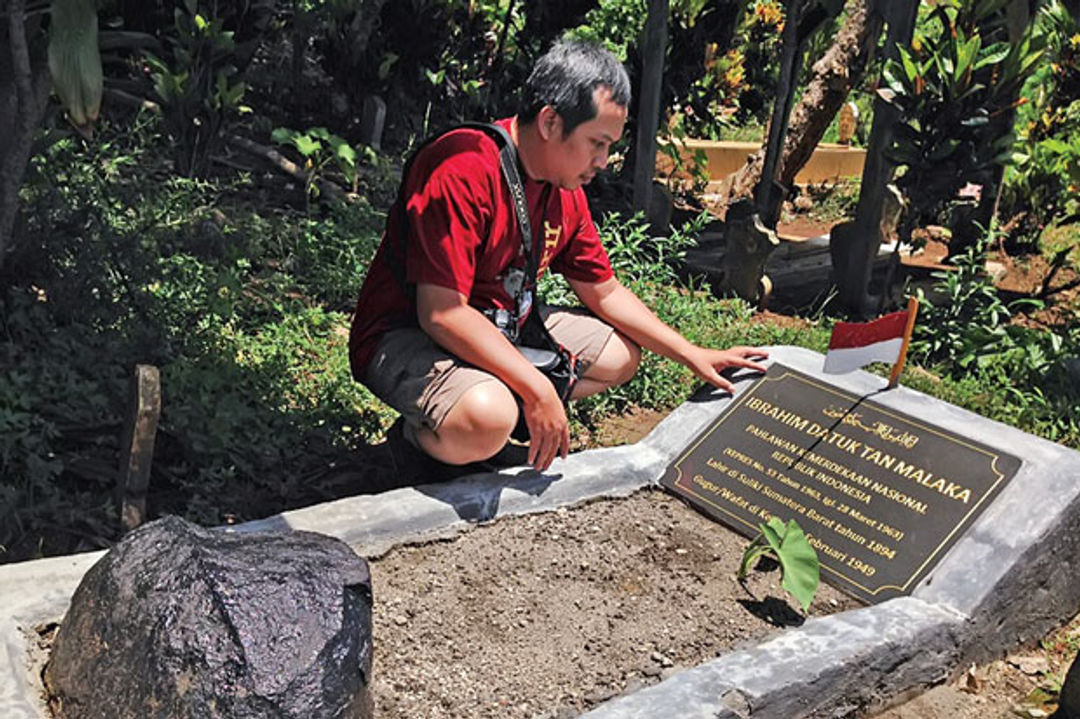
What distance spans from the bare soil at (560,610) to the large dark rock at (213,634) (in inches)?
18.0

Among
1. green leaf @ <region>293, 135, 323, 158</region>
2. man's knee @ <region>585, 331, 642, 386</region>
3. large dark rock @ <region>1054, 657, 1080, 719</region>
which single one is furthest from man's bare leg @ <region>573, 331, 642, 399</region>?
green leaf @ <region>293, 135, 323, 158</region>

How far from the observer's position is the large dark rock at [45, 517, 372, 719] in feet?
6.55

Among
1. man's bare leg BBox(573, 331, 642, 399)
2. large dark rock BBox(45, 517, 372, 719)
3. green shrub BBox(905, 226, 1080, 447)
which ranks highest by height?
large dark rock BBox(45, 517, 372, 719)

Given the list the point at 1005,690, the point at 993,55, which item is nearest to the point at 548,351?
the point at 1005,690

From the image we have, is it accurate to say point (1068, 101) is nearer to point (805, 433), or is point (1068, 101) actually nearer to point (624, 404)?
point (624, 404)

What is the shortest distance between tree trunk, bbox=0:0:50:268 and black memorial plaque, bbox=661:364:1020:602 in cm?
231

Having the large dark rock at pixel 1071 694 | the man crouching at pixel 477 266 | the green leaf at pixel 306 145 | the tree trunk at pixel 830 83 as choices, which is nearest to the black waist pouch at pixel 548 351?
the man crouching at pixel 477 266

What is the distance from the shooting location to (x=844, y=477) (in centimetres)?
339

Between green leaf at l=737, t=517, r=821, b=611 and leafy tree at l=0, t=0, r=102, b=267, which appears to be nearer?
green leaf at l=737, t=517, r=821, b=611

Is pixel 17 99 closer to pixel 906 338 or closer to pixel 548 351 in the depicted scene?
pixel 548 351

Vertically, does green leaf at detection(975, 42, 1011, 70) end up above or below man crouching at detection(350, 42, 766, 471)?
above

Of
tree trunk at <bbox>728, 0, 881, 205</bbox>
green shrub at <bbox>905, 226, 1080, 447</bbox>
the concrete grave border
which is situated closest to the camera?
the concrete grave border

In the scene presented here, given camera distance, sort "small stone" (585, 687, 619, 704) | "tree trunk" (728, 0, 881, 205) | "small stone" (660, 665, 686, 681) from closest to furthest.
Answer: "small stone" (585, 687, 619, 704) < "small stone" (660, 665, 686, 681) < "tree trunk" (728, 0, 881, 205)

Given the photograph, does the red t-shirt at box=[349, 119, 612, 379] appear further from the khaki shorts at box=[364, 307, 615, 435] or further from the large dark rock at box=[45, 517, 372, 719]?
the large dark rock at box=[45, 517, 372, 719]
